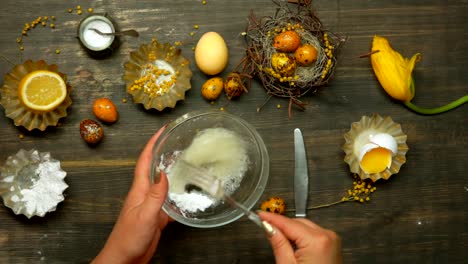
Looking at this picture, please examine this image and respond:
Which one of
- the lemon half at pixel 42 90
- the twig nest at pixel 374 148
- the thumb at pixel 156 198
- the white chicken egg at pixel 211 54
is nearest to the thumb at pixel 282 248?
the thumb at pixel 156 198

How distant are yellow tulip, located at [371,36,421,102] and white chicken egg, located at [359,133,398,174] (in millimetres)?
122

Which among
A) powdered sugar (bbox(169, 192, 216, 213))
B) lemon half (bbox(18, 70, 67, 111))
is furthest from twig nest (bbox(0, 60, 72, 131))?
powdered sugar (bbox(169, 192, 216, 213))

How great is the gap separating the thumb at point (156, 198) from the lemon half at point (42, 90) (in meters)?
0.39

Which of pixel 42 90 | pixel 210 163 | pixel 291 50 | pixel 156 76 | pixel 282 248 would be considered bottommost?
pixel 282 248

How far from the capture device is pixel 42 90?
1255 millimetres

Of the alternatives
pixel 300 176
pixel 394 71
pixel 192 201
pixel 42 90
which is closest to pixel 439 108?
pixel 394 71

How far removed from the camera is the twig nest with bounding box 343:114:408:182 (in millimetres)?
1259

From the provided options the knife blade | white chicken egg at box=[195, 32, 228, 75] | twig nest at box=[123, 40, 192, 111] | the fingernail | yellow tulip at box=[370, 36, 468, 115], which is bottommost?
the fingernail

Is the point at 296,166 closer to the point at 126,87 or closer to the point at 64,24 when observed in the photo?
the point at 126,87

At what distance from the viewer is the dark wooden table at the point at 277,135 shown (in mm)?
1295

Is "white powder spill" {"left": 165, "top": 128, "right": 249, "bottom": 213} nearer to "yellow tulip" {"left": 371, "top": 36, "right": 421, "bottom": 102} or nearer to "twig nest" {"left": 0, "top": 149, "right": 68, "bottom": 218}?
"twig nest" {"left": 0, "top": 149, "right": 68, "bottom": 218}

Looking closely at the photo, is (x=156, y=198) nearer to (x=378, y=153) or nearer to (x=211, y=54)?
(x=211, y=54)

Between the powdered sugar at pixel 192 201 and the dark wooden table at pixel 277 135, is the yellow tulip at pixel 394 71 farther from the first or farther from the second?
the powdered sugar at pixel 192 201

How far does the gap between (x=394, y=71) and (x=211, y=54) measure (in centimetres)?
47
